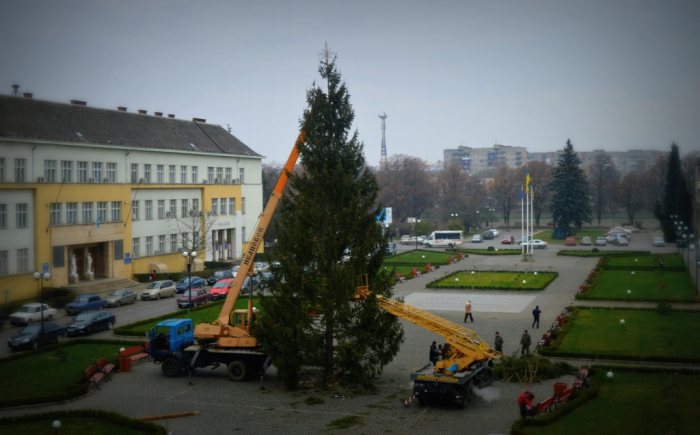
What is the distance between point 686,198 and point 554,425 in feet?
191

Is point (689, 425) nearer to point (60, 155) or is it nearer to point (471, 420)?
point (471, 420)

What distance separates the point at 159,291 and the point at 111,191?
974 cm

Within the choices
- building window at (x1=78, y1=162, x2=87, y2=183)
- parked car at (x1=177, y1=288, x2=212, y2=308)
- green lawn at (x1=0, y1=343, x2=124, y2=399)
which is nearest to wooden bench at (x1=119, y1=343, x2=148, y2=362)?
green lawn at (x1=0, y1=343, x2=124, y2=399)

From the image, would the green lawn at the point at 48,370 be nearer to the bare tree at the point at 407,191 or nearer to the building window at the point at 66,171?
the building window at the point at 66,171

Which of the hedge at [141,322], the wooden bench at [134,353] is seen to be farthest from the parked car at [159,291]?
the wooden bench at [134,353]

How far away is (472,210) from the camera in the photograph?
99562mm

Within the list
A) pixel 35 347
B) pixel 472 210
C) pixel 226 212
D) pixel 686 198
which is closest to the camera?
pixel 35 347

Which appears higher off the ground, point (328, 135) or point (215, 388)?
point (328, 135)

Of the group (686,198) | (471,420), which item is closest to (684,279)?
(686,198)

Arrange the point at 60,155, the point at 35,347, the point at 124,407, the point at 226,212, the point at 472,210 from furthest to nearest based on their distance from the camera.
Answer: the point at 472,210 < the point at 226,212 < the point at 60,155 < the point at 35,347 < the point at 124,407

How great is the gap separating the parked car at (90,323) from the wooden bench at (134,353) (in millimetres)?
6200

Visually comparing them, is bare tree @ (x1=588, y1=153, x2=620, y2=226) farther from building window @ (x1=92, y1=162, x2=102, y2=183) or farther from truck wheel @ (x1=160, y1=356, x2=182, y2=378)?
truck wheel @ (x1=160, y1=356, x2=182, y2=378)

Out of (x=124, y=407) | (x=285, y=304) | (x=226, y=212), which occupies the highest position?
(x=226, y=212)

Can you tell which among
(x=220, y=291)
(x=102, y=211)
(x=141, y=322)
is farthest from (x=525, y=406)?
(x=102, y=211)
